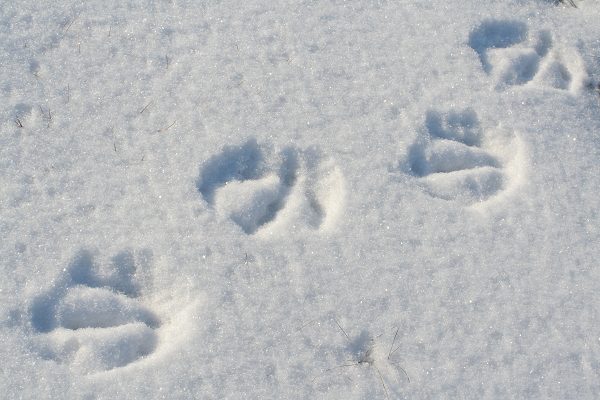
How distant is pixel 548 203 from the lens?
7.28 ft

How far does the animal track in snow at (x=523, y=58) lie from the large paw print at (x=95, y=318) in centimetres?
147

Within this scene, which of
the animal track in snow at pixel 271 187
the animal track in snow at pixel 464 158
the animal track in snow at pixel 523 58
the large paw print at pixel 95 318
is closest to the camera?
the large paw print at pixel 95 318

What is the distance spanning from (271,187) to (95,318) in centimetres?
65

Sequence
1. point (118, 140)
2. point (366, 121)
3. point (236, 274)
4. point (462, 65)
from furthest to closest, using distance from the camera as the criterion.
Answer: point (462, 65) → point (366, 121) → point (118, 140) → point (236, 274)

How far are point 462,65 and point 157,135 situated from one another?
1.12 metres

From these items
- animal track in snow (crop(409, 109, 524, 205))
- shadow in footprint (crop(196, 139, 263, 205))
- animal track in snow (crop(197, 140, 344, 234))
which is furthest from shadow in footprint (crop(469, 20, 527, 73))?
shadow in footprint (crop(196, 139, 263, 205))

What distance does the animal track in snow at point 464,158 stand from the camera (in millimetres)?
2217

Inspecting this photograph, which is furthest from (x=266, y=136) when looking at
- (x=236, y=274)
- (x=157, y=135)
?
(x=236, y=274)

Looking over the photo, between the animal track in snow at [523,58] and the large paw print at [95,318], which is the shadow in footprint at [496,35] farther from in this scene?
the large paw print at [95,318]

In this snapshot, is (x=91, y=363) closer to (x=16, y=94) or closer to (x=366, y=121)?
(x=16, y=94)

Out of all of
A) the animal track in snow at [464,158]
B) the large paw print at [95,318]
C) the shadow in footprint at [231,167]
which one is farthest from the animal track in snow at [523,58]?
the large paw print at [95,318]

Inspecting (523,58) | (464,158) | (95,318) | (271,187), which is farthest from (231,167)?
(523,58)

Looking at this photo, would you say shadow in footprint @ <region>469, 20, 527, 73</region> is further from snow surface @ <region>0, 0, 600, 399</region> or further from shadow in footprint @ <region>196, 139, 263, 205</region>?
shadow in footprint @ <region>196, 139, 263, 205</region>

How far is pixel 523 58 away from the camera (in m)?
2.52
